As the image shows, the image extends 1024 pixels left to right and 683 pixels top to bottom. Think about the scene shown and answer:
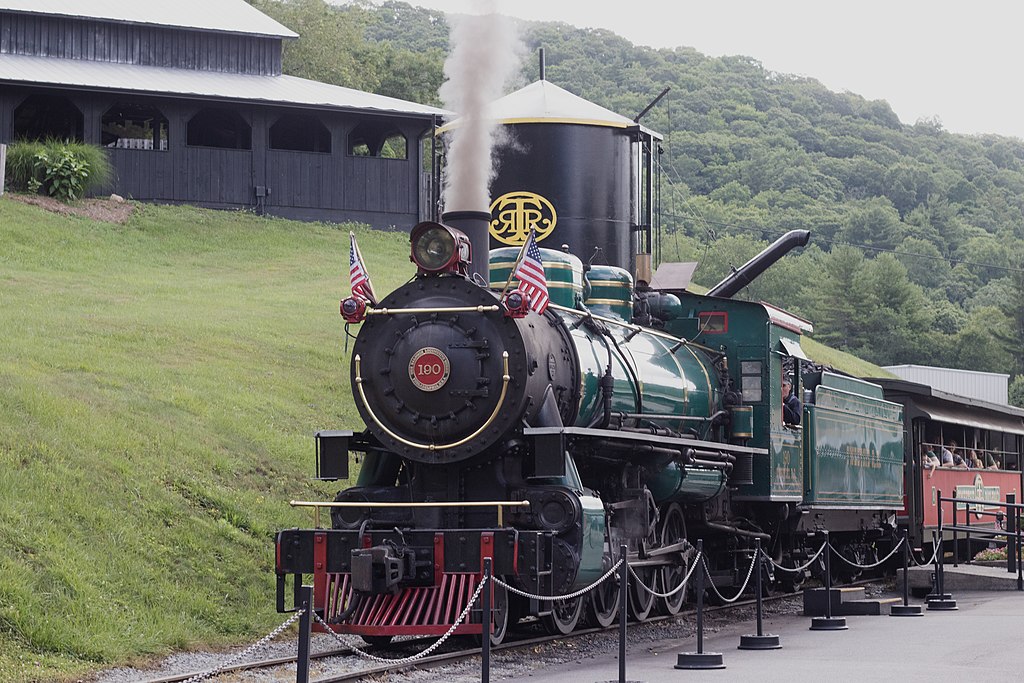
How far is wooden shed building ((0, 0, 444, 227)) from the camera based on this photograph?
115 ft

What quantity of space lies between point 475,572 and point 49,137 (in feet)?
92.0

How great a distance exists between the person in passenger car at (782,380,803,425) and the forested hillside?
47652mm

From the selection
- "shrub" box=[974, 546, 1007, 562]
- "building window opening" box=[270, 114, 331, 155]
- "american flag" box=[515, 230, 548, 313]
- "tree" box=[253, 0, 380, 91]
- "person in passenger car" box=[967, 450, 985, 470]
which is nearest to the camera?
"american flag" box=[515, 230, 548, 313]

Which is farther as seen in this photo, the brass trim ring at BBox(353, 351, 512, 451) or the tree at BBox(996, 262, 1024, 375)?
the tree at BBox(996, 262, 1024, 375)

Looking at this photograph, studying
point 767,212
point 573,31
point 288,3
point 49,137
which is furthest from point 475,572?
point 573,31

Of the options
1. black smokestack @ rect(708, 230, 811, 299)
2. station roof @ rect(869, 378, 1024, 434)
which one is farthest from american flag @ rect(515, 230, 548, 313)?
station roof @ rect(869, 378, 1024, 434)

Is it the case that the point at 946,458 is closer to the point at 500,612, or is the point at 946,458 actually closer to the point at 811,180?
the point at 500,612

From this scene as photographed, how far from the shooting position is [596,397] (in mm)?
11273

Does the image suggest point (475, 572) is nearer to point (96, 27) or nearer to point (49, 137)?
point (49, 137)

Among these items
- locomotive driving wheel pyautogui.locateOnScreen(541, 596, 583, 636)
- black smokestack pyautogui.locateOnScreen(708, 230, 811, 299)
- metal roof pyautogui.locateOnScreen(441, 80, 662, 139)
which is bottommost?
locomotive driving wheel pyautogui.locateOnScreen(541, 596, 583, 636)

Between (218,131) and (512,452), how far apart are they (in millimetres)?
31489

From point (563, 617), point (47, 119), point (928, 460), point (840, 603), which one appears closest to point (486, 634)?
point (563, 617)

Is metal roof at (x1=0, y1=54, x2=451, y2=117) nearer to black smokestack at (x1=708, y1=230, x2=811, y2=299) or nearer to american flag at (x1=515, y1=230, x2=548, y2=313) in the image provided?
black smokestack at (x1=708, y1=230, x2=811, y2=299)

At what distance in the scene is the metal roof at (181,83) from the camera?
33.9 meters
